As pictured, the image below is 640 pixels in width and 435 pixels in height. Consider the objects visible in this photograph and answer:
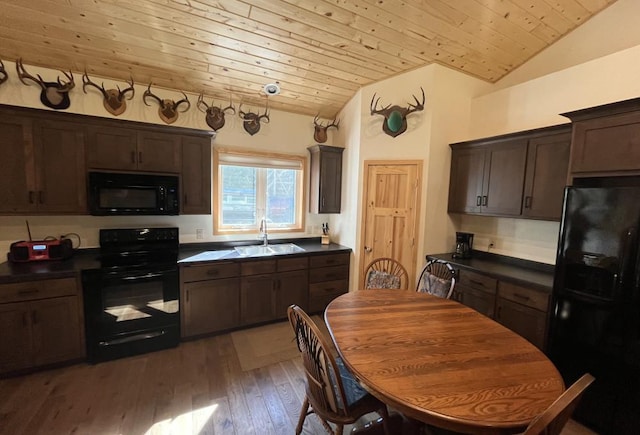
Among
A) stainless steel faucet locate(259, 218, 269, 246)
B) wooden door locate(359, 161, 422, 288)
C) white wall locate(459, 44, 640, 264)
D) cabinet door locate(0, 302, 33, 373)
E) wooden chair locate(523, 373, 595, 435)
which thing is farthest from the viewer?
stainless steel faucet locate(259, 218, 269, 246)

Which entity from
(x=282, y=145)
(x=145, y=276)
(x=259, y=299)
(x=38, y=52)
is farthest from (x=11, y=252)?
(x=282, y=145)

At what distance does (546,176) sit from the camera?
8.16 ft

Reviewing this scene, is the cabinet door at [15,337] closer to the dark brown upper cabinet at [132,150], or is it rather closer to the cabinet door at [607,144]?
the dark brown upper cabinet at [132,150]

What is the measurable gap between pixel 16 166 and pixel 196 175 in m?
1.43

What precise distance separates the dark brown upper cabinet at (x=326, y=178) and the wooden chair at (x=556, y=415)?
3.07m

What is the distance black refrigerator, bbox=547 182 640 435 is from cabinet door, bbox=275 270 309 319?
2.36 meters

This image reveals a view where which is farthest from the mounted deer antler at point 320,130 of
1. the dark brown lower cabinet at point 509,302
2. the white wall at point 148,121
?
the dark brown lower cabinet at point 509,302

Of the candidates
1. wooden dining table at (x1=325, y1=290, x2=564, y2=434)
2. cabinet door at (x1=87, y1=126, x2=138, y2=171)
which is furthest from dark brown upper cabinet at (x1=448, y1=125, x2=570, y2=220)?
cabinet door at (x1=87, y1=126, x2=138, y2=171)

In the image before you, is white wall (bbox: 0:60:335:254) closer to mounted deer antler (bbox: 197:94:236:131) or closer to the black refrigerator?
mounted deer antler (bbox: 197:94:236:131)

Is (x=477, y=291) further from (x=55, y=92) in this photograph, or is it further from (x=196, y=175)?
(x=55, y=92)

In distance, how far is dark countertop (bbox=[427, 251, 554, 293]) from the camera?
7.64ft

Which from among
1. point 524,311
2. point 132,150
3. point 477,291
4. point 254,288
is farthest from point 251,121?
point 524,311

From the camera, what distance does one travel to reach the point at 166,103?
3.07 m

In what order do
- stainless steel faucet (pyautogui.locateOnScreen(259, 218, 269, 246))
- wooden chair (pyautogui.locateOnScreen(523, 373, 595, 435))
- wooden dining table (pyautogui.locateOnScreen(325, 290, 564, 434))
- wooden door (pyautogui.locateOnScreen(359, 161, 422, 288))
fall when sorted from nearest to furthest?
wooden chair (pyautogui.locateOnScreen(523, 373, 595, 435))
wooden dining table (pyautogui.locateOnScreen(325, 290, 564, 434))
wooden door (pyautogui.locateOnScreen(359, 161, 422, 288))
stainless steel faucet (pyautogui.locateOnScreen(259, 218, 269, 246))
